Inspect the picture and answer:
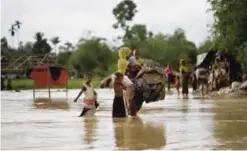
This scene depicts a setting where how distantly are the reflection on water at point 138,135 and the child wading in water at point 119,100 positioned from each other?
2.62ft

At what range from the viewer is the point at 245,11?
27.4m

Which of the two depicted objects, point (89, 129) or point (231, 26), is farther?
point (231, 26)

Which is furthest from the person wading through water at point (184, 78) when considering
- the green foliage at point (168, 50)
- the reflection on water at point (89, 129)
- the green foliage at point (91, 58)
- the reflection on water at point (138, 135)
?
the green foliage at point (91, 58)

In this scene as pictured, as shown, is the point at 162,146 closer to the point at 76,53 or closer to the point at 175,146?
the point at 175,146

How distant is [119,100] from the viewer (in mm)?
14836

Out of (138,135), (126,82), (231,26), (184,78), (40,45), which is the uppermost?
(40,45)

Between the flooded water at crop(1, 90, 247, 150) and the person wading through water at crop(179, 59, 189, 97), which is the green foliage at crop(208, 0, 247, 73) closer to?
the person wading through water at crop(179, 59, 189, 97)

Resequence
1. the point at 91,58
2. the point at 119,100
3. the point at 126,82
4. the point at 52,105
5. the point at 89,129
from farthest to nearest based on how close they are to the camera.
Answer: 1. the point at 91,58
2. the point at 52,105
3. the point at 126,82
4. the point at 119,100
5. the point at 89,129

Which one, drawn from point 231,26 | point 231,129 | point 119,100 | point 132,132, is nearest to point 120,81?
point 119,100

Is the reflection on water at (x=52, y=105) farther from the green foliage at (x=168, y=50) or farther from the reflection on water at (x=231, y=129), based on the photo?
the green foliage at (x=168, y=50)

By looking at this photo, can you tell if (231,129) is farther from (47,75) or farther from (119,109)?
(47,75)

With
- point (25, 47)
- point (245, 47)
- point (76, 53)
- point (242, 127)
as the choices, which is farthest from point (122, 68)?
point (25, 47)

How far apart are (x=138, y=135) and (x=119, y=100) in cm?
407

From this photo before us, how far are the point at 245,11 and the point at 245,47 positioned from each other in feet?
4.87
